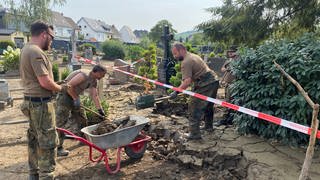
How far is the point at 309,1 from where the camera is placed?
263 inches

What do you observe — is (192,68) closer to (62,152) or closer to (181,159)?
(181,159)

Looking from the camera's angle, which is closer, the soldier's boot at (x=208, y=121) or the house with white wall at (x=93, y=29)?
the soldier's boot at (x=208, y=121)

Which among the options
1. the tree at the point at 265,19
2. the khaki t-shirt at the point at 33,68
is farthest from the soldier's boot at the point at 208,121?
the tree at the point at 265,19

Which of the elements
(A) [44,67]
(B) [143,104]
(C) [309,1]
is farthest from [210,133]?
(C) [309,1]

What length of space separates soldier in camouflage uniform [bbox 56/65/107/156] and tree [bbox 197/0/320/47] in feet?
14.0

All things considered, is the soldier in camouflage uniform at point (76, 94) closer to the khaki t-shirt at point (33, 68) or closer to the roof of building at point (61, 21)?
the khaki t-shirt at point (33, 68)

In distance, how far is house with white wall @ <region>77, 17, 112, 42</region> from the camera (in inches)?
3081

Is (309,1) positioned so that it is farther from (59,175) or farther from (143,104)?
(59,175)

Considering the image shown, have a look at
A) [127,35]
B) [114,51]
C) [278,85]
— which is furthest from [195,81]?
[127,35]

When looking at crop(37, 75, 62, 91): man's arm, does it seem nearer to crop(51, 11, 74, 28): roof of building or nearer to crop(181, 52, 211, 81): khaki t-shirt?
crop(181, 52, 211, 81): khaki t-shirt

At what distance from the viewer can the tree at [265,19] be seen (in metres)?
6.88

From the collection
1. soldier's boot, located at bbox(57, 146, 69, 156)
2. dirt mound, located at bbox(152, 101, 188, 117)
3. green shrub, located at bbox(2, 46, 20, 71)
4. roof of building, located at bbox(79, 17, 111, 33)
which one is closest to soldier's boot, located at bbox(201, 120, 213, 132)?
dirt mound, located at bbox(152, 101, 188, 117)

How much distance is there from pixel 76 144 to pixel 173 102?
8.37 feet

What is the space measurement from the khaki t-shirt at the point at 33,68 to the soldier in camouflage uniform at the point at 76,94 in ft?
3.76
